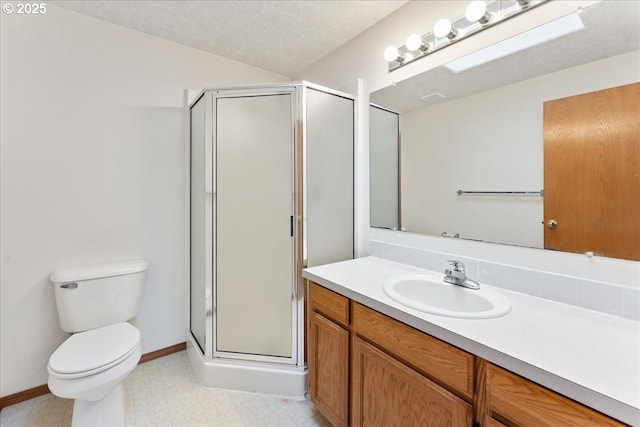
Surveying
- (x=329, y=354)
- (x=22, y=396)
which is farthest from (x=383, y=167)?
(x=22, y=396)

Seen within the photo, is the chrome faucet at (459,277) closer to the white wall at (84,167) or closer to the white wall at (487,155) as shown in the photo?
the white wall at (487,155)

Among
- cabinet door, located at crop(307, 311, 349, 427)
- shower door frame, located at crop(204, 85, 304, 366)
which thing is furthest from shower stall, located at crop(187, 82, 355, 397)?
cabinet door, located at crop(307, 311, 349, 427)

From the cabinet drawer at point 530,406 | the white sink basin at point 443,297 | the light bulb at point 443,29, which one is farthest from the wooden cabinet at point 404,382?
the light bulb at point 443,29

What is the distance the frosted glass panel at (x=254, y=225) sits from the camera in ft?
5.77

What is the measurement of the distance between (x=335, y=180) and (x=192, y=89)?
140 cm

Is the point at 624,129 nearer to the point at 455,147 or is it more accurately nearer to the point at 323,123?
the point at 455,147

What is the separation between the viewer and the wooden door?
3.18ft

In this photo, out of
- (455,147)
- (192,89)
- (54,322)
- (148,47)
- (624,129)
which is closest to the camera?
(624,129)

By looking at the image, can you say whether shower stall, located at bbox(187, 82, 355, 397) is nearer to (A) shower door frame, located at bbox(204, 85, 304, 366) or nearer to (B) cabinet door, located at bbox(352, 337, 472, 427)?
(A) shower door frame, located at bbox(204, 85, 304, 366)

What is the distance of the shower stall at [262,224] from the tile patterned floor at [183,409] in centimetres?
8

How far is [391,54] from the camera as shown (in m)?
1.69

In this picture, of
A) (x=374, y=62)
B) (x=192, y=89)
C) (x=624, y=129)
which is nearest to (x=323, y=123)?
(x=374, y=62)

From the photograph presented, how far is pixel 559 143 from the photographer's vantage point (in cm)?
112

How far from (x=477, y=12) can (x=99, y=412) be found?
2.66 meters
